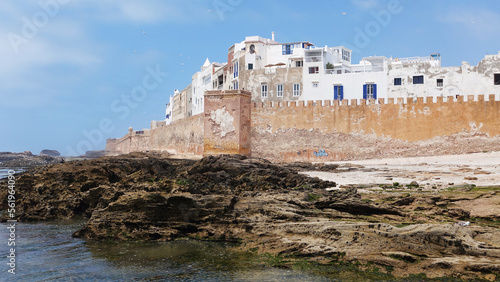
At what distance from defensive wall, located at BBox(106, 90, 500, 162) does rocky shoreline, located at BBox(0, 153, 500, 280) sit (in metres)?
13.0

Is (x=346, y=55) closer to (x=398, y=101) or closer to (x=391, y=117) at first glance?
(x=398, y=101)

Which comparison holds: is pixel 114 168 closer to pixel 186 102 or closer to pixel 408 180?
pixel 408 180

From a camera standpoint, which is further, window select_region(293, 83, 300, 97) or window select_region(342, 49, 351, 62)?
window select_region(342, 49, 351, 62)

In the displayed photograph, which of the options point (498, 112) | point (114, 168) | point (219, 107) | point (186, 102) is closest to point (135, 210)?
point (114, 168)

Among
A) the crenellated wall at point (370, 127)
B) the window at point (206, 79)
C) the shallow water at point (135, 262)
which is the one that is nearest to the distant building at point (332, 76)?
the window at point (206, 79)

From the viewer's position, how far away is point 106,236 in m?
9.52

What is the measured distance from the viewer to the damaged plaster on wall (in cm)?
2736

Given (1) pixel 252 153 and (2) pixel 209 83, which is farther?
(2) pixel 209 83

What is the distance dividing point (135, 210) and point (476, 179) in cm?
913

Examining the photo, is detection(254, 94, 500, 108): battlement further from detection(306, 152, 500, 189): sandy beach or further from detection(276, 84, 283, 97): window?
detection(276, 84, 283, 97): window

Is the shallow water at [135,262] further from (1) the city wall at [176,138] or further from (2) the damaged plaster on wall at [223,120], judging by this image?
(1) the city wall at [176,138]

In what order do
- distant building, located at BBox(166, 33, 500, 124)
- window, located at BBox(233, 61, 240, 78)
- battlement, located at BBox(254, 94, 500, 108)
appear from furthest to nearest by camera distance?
window, located at BBox(233, 61, 240, 78) < distant building, located at BBox(166, 33, 500, 124) < battlement, located at BBox(254, 94, 500, 108)

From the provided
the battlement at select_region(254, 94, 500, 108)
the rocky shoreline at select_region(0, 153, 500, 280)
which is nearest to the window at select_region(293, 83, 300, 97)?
the battlement at select_region(254, 94, 500, 108)

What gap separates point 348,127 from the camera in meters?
26.8
